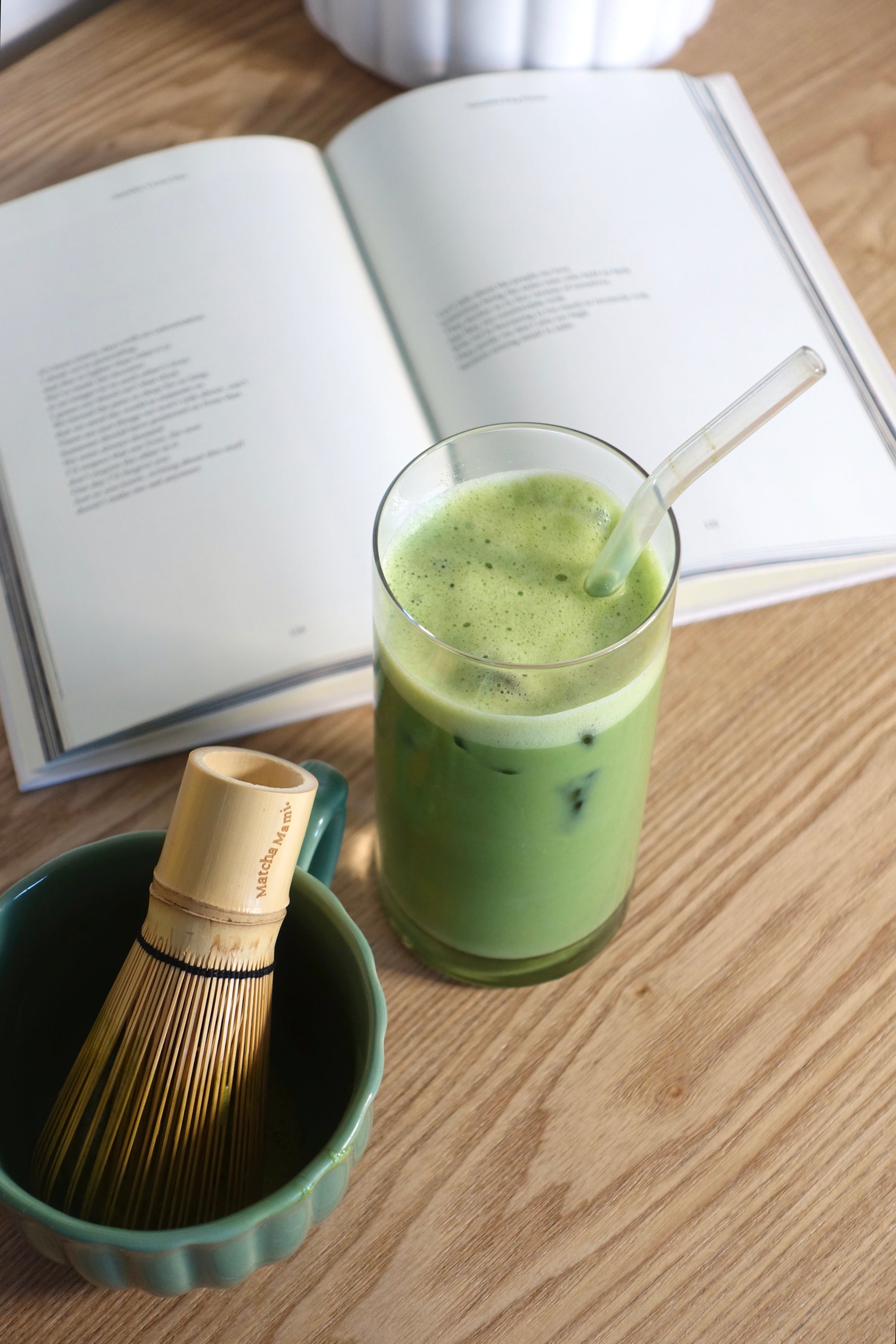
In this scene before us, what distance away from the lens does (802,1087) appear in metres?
0.52

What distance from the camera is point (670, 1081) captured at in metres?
0.52

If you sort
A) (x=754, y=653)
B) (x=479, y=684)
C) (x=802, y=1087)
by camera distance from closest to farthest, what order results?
(x=479, y=684)
(x=802, y=1087)
(x=754, y=653)

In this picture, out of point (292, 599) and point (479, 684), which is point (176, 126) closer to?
point (292, 599)

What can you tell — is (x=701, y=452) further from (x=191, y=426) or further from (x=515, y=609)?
(x=191, y=426)

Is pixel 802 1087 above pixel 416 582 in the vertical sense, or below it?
below

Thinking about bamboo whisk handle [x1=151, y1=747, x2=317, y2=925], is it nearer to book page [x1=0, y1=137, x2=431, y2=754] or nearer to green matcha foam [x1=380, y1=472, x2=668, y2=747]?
green matcha foam [x1=380, y1=472, x2=668, y2=747]

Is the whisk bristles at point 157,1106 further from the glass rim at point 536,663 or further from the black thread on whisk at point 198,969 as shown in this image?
the glass rim at point 536,663

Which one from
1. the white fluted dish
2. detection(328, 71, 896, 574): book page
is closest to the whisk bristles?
detection(328, 71, 896, 574): book page

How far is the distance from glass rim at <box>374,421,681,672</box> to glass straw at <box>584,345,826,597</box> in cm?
1

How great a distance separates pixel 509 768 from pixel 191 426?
1.10 feet

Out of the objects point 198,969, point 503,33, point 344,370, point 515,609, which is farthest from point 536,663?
point 503,33

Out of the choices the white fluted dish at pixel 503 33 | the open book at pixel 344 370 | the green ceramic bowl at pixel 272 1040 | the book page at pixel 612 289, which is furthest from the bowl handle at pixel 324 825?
the white fluted dish at pixel 503 33

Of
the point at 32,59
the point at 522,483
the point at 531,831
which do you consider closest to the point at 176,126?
the point at 32,59

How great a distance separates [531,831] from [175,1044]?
15cm
